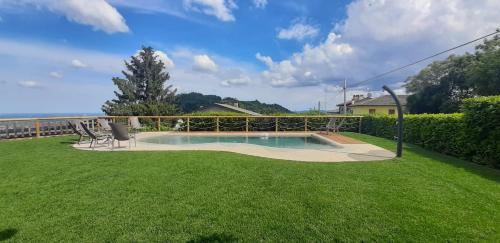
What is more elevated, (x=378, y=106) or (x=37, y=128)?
(x=378, y=106)

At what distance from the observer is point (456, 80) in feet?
82.7

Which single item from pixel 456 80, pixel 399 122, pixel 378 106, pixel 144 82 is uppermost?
pixel 144 82

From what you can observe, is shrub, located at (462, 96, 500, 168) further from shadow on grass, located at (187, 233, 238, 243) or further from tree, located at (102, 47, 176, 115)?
tree, located at (102, 47, 176, 115)

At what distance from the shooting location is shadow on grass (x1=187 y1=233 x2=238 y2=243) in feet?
9.46

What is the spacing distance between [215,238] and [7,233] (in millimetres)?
2306

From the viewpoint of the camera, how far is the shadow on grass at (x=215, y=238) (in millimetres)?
2884

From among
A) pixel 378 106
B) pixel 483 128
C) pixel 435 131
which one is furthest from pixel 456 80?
pixel 483 128

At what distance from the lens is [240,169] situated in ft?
18.6

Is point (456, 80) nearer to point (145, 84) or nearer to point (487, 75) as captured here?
point (487, 75)

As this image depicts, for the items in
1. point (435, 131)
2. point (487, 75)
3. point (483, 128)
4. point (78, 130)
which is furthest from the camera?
point (487, 75)

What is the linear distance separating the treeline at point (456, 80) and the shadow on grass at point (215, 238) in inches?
916

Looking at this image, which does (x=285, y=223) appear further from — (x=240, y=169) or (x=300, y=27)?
(x=300, y=27)

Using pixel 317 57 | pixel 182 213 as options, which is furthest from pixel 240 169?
pixel 317 57

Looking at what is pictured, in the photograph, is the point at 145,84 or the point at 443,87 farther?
the point at 145,84
